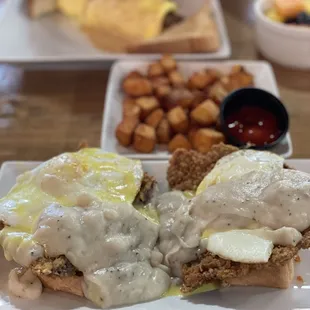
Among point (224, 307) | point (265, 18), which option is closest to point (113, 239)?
point (224, 307)

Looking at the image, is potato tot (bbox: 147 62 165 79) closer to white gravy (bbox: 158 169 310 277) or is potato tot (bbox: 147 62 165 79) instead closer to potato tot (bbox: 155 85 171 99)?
potato tot (bbox: 155 85 171 99)

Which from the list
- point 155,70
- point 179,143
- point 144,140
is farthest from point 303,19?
point 144,140

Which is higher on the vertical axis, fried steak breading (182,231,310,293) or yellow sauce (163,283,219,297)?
fried steak breading (182,231,310,293)

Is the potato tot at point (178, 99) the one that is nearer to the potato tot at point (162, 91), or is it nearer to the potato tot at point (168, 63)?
the potato tot at point (162, 91)

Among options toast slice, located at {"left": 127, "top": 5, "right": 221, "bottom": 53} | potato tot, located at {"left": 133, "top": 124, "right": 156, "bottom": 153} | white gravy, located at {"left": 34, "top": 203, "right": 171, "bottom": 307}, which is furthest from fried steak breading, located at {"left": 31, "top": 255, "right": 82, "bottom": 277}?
toast slice, located at {"left": 127, "top": 5, "right": 221, "bottom": 53}

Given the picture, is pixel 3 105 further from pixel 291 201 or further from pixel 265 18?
pixel 291 201

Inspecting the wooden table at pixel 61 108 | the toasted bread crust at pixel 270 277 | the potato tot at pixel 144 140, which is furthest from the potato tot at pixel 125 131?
the toasted bread crust at pixel 270 277
